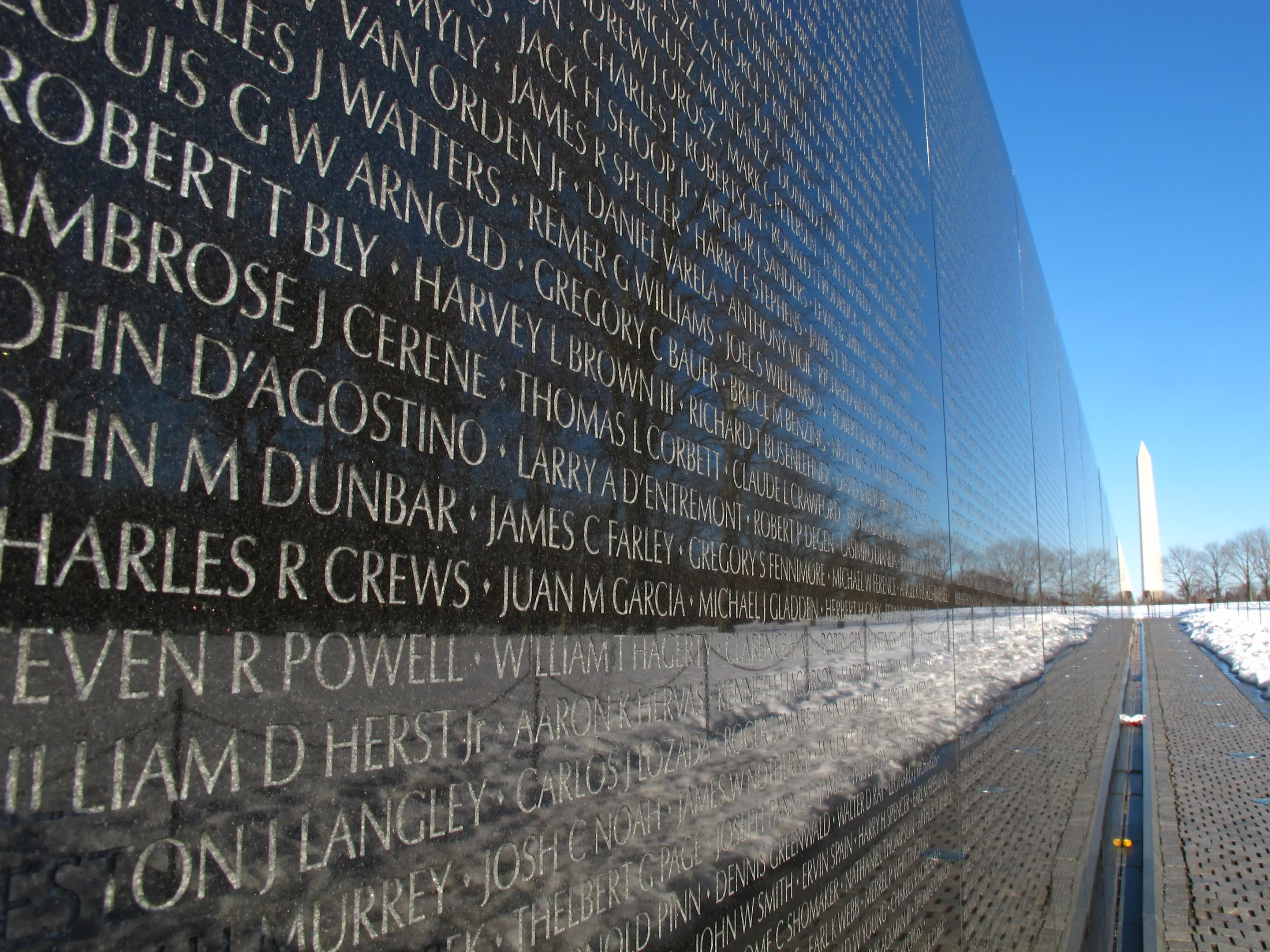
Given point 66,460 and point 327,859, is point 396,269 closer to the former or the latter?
point 66,460

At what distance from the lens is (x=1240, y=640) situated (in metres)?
24.9

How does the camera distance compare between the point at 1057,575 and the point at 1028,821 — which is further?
the point at 1057,575

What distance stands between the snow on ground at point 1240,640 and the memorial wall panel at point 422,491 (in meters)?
14.1

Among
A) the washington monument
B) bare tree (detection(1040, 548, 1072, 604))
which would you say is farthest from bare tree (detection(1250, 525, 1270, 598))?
bare tree (detection(1040, 548, 1072, 604))

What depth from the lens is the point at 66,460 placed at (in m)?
0.95

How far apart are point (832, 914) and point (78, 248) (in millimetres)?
2657

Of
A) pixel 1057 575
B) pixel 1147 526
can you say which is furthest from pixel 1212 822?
pixel 1147 526

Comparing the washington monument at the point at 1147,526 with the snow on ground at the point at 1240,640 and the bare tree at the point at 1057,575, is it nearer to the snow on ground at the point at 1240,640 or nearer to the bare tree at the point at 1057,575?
the snow on ground at the point at 1240,640

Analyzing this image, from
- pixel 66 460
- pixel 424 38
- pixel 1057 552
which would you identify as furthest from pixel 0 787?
pixel 1057 552

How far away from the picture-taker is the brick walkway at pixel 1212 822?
13.4 ft

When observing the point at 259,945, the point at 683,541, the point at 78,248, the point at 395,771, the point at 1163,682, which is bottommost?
the point at 1163,682

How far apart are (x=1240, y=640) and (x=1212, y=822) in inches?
916

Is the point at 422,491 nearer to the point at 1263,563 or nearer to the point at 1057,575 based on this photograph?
the point at 1057,575

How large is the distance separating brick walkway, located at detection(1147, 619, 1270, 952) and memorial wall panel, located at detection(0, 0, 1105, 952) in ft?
5.65
